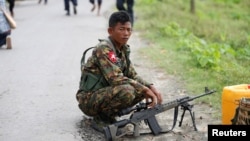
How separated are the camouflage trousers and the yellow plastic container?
2.78ft

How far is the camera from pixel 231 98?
15.1 feet

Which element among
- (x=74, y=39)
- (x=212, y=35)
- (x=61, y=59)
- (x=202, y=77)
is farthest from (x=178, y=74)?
(x=212, y=35)

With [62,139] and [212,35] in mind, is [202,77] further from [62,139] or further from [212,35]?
[212,35]

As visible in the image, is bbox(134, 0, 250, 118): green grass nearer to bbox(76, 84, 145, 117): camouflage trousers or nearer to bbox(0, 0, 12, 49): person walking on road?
bbox(76, 84, 145, 117): camouflage trousers

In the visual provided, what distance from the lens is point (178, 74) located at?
302 inches

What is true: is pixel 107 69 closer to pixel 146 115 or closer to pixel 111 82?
pixel 111 82

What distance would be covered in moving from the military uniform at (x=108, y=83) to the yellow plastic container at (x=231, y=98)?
841 mm

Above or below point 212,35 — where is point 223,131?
above

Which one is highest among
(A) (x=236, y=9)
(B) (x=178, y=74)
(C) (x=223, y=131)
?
(C) (x=223, y=131)

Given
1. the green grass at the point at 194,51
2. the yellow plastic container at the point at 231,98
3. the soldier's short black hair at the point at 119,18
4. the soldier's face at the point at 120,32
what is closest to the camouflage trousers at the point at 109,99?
the soldier's face at the point at 120,32

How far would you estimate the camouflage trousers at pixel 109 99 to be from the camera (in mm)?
4711

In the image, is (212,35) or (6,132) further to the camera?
(212,35)

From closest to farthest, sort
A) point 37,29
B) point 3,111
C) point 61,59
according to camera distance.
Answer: point 3,111 → point 61,59 → point 37,29

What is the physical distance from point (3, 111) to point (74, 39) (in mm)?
5481
